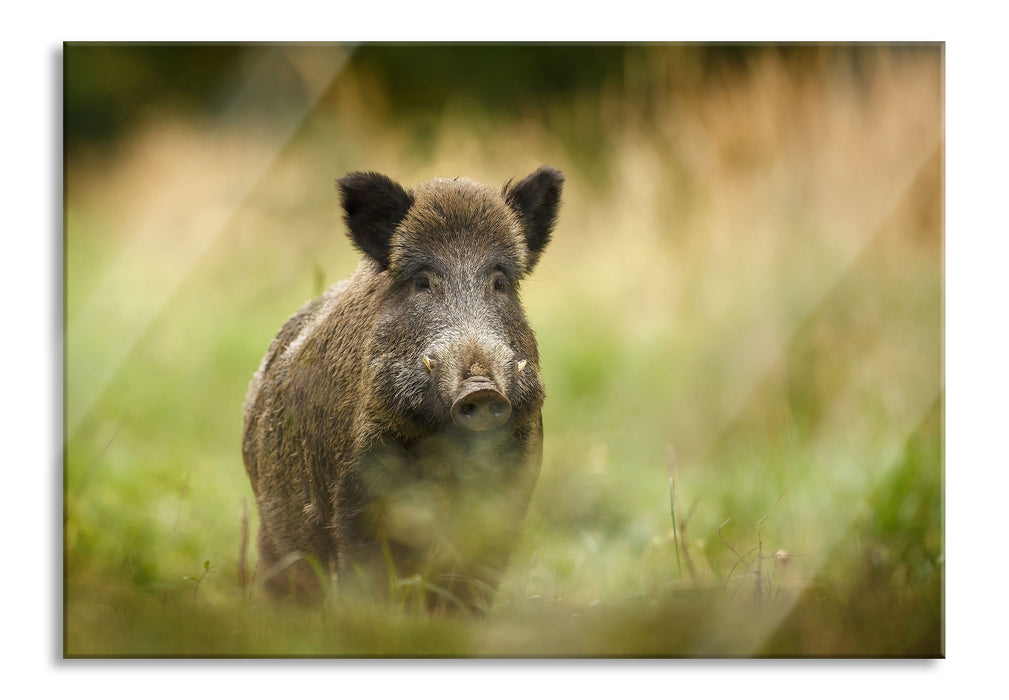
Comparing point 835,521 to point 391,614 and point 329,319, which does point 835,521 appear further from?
point 329,319

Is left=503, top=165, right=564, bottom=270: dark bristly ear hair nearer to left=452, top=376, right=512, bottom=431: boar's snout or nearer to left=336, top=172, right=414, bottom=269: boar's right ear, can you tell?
left=336, top=172, right=414, bottom=269: boar's right ear

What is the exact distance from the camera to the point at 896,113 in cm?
455

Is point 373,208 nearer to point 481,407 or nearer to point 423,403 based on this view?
point 423,403

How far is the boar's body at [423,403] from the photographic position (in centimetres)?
406

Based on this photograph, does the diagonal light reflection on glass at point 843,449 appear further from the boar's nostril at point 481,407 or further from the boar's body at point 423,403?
the boar's nostril at point 481,407

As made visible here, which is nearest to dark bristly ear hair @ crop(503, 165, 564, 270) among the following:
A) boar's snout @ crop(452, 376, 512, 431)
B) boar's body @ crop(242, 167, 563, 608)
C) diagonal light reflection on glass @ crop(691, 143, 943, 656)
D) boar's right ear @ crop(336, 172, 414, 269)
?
boar's body @ crop(242, 167, 563, 608)

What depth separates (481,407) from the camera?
144 inches

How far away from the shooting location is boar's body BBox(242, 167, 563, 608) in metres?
4.06

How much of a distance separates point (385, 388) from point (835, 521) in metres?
1.78

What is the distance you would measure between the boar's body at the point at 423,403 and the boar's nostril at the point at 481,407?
21 centimetres

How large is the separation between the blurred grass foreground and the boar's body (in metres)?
0.18

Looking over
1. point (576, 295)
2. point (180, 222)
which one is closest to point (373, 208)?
point (180, 222)

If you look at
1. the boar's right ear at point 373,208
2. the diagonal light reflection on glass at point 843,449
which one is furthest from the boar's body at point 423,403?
the diagonal light reflection on glass at point 843,449
